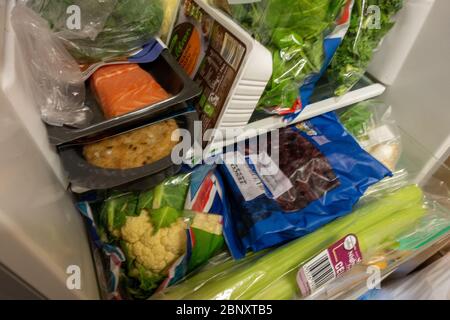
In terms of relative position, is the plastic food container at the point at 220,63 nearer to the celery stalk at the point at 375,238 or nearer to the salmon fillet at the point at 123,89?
the salmon fillet at the point at 123,89

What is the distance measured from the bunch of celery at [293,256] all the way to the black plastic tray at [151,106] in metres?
0.34

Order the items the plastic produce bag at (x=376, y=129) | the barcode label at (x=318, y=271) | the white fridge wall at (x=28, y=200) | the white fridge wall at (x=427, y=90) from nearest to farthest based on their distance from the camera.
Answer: the white fridge wall at (x=28, y=200) → the barcode label at (x=318, y=271) → the white fridge wall at (x=427, y=90) → the plastic produce bag at (x=376, y=129)

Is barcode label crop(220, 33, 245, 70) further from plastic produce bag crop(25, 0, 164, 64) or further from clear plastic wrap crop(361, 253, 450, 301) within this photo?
clear plastic wrap crop(361, 253, 450, 301)

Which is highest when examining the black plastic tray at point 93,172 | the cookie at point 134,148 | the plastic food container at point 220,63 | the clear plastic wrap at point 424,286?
the plastic food container at point 220,63

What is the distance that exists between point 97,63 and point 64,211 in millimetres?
263

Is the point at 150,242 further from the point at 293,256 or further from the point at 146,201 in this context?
the point at 293,256

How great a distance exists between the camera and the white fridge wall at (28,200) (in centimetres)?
33

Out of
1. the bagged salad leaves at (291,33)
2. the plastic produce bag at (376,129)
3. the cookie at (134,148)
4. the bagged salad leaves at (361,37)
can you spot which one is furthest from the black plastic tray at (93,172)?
the plastic produce bag at (376,129)

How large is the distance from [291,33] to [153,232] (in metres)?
0.46

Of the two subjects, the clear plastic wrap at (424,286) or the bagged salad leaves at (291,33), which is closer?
the bagged salad leaves at (291,33)

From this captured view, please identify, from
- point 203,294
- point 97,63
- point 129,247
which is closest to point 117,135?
point 97,63

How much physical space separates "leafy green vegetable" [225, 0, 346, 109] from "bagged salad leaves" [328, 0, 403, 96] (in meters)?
0.09

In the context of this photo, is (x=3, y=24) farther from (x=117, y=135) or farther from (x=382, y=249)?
(x=382, y=249)

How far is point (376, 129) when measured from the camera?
2.86ft
